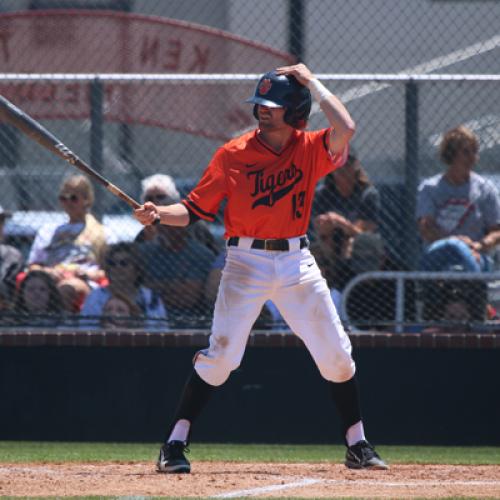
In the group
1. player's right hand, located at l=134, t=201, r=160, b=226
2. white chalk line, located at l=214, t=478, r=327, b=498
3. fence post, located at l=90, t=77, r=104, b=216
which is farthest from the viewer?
fence post, located at l=90, t=77, r=104, b=216

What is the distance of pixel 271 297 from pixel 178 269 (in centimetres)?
230

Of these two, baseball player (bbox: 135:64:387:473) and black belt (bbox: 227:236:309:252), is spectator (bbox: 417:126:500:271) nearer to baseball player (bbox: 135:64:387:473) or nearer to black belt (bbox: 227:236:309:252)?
baseball player (bbox: 135:64:387:473)

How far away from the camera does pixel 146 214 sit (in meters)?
5.84

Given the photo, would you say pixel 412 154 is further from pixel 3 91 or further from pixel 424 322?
pixel 3 91

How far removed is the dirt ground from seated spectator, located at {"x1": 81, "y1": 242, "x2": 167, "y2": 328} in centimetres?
167

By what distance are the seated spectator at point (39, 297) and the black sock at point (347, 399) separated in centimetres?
262

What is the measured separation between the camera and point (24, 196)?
8.43m

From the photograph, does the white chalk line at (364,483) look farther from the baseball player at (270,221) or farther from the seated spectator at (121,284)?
the seated spectator at (121,284)

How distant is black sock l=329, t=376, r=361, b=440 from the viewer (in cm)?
611

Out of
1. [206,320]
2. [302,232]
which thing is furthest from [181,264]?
[302,232]

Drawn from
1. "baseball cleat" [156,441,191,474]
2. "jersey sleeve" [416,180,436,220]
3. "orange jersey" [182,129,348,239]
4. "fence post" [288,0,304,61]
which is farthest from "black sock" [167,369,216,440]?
"fence post" [288,0,304,61]

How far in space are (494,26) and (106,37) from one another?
122 inches

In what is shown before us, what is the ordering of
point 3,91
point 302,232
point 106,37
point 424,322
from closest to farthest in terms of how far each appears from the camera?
point 302,232 → point 424,322 → point 3,91 → point 106,37

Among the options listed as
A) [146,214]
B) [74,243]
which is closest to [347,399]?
[146,214]
